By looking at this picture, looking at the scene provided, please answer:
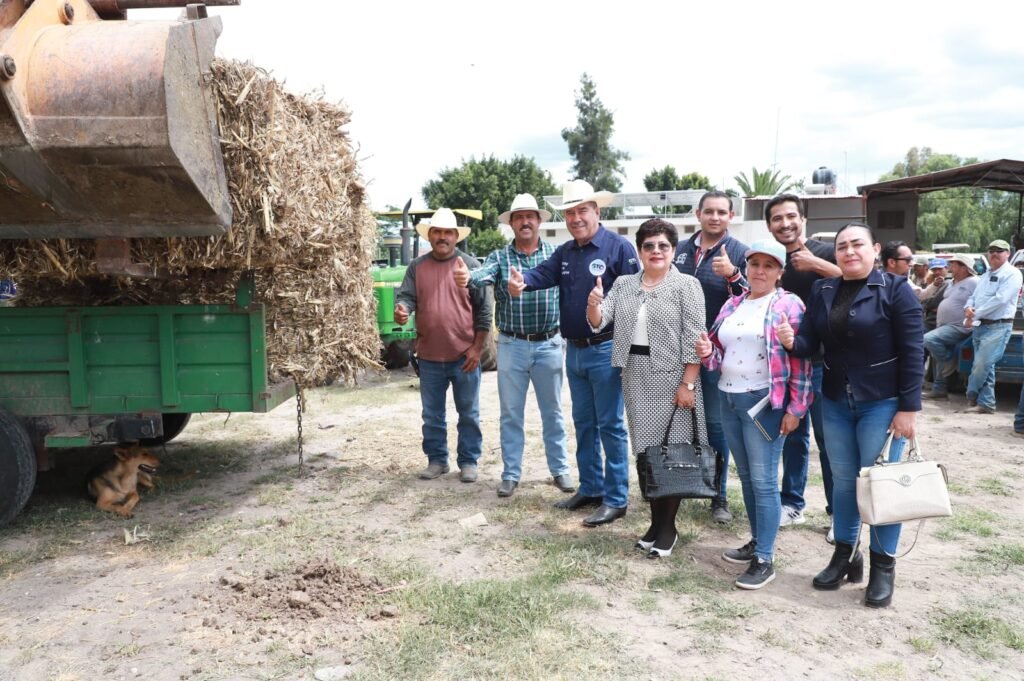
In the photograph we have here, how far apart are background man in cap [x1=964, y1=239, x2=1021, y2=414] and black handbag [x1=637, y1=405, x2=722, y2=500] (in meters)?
5.93

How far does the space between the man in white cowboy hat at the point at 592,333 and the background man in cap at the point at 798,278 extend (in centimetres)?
91

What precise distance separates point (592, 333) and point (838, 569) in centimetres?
194

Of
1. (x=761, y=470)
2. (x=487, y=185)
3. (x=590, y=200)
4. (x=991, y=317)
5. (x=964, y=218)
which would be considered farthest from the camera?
(x=964, y=218)

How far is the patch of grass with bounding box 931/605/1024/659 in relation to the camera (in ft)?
11.0

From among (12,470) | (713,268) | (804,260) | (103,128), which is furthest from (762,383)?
(12,470)

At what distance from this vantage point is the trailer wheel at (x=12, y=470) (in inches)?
190

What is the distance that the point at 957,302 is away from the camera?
365 inches

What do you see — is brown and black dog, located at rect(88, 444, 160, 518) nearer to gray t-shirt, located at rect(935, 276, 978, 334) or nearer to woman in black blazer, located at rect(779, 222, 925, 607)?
woman in black blazer, located at rect(779, 222, 925, 607)

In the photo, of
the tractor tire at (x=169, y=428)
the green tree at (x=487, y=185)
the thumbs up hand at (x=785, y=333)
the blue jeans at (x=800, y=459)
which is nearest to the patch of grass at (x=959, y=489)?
the blue jeans at (x=800, y=459)

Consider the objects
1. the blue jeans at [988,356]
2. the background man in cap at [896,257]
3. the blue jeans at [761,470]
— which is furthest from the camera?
the blue jeans at [988,356]

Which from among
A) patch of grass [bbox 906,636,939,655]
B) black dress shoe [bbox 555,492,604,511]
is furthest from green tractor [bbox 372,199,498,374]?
patch of grass [bbox 906,636,939,655]

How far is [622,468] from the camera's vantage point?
4.98 m

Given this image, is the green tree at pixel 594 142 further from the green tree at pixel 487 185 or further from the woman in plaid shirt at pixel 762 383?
the woman in plaid shirt at pixel 762 383

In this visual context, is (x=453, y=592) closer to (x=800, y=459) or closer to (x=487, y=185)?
(x=800, y=459)
